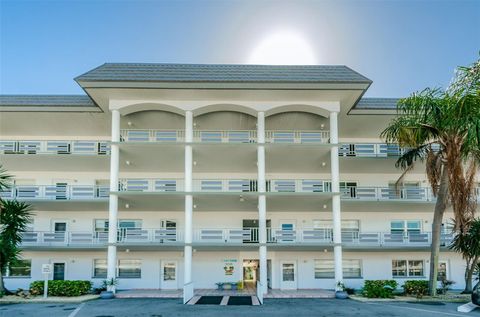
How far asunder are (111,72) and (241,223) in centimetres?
1148

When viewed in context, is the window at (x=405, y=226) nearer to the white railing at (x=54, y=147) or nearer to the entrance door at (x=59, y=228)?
the white railing at (x=54, y=147)

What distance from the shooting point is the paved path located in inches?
635

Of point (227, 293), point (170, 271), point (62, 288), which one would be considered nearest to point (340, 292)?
point (227, 293)

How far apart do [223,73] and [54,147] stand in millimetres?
11360

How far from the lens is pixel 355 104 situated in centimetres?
A: 2350

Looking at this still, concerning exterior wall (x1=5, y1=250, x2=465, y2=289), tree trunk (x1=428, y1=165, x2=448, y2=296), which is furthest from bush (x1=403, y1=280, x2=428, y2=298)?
exterior wall (x1=5, y1=250, x2=465, y2=289)

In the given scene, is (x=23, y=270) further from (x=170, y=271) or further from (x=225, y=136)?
(x=225, y=136)

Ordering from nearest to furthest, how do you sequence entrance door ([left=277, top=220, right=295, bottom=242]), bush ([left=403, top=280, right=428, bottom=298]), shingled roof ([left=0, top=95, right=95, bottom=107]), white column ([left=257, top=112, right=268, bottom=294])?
bush ([left=403, top=280, right=428, bottom=298]) < white column ([left=257, top=112, right=268, bottom=294]) < shingled roof ([left=0, top=95, right=95, bottom=107]) < entrance door ([left=277, top=220, right=295, bottom=242])

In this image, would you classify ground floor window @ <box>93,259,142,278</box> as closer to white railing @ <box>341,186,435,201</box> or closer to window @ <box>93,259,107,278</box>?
window @ <box>93,259,107,278</box>

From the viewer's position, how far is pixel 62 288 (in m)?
21.1

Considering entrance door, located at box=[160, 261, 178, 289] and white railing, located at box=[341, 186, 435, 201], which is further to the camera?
white railing, located at box=[341, 186, 435, 201]

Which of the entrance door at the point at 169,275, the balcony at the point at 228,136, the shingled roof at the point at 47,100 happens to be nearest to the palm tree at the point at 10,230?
the shingled roof at the point at 47,100

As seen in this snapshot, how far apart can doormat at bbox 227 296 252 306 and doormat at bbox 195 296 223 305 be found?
0.55m

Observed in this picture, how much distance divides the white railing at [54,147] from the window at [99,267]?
6474 mm
